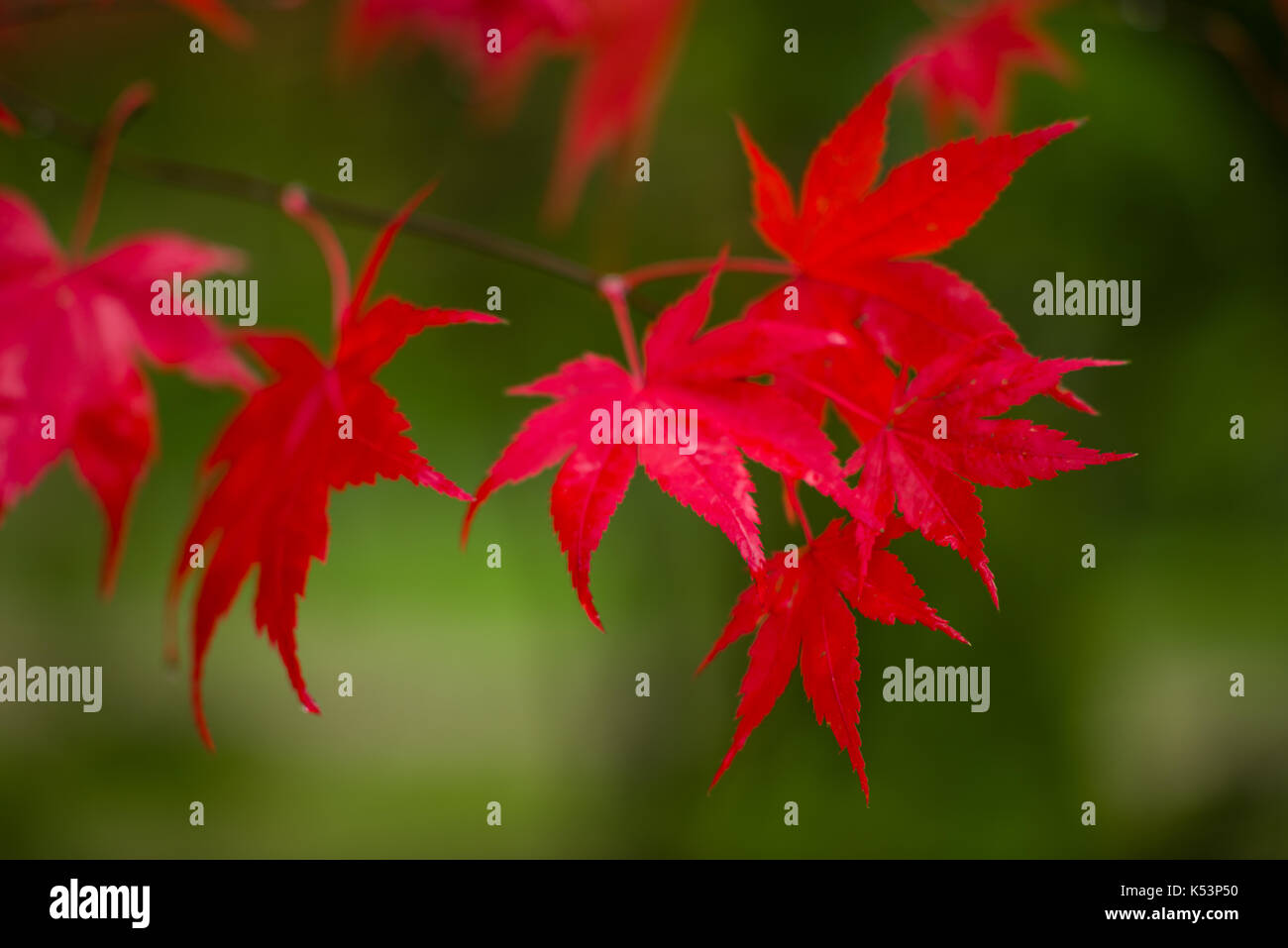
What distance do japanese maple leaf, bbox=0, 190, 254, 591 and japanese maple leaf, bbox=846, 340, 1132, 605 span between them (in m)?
0.49

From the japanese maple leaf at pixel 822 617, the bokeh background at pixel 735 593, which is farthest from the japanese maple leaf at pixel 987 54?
the bokeh background at pixel 735 593

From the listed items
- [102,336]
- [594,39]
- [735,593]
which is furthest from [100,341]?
[735,593]

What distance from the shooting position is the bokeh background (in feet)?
7.18

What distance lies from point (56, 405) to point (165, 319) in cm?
10

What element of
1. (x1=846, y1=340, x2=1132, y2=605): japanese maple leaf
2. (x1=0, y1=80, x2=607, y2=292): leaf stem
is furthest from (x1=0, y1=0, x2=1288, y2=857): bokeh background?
(x1=846, y1=340, x2=1132, y2=605): japanese maple leaf

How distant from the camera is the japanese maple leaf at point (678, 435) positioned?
50cm

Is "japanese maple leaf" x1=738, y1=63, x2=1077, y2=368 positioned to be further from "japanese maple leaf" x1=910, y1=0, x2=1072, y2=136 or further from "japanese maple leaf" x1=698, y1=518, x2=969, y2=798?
"japanese maple leaf" x1=910, y1=0, x2=1072, y2=136

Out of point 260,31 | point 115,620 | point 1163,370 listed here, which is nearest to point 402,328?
point 1163,370

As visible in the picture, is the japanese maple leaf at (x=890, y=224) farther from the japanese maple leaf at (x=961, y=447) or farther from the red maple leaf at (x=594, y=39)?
the red maple leaf at (x=594, y=39)

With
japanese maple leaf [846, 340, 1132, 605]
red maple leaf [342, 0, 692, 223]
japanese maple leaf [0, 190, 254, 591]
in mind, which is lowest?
japanese maple leaf [846, 340, 1132, 605]

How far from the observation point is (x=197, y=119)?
361 centimetres

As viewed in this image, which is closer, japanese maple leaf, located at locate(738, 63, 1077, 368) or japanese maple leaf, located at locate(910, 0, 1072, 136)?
japanese maple leaf, located at locate(738, 63, 1077, 368)

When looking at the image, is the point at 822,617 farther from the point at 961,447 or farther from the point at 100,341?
the point at 100,341

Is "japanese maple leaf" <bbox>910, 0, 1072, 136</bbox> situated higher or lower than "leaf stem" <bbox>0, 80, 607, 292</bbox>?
higher
